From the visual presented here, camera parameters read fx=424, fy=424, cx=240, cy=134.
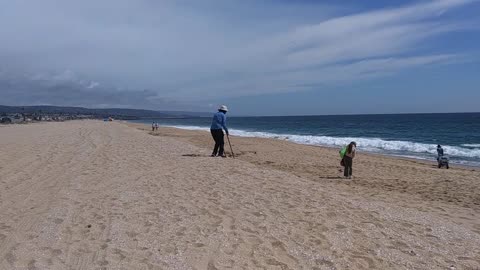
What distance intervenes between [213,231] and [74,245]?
174cm

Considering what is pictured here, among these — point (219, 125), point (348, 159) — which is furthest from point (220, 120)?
point (348, 159)

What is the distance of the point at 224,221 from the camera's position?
20.1 feet

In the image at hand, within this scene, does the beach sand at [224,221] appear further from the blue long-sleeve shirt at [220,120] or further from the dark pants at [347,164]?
the blue long-sleeve shirt at [220,120]

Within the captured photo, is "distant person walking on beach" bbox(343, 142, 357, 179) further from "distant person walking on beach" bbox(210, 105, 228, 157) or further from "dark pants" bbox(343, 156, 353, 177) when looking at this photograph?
"distant person walking on beach" bbox(210, 105, 228, 157)

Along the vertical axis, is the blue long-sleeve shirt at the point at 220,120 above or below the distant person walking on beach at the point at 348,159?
above

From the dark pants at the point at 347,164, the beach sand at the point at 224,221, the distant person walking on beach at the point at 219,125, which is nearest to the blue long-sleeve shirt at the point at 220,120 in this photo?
the distant person walking on beach at the point at 219,125

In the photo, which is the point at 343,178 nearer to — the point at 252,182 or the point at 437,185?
the point at 437,185

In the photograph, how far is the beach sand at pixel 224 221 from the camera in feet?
15.6

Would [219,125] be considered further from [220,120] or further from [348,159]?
[348,159]

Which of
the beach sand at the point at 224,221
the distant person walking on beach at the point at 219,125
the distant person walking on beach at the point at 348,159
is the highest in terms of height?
the distant person walking on beach at the point at 219,125

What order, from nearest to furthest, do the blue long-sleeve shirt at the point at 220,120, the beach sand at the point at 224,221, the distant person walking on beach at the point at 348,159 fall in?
1. the beach sand at the point at 224,221
2. the distant person walking on beach at the point at 348,159
3. the blue long-sleeve shirt at the point at 220,120

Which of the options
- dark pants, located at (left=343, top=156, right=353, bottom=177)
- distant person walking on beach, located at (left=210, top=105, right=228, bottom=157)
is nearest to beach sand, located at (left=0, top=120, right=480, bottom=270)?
dark pants, located at (left=343, top=156, right=353, bottom=177)

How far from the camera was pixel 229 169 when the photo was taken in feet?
36.0

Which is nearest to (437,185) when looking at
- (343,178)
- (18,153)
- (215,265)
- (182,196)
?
(343,178)
